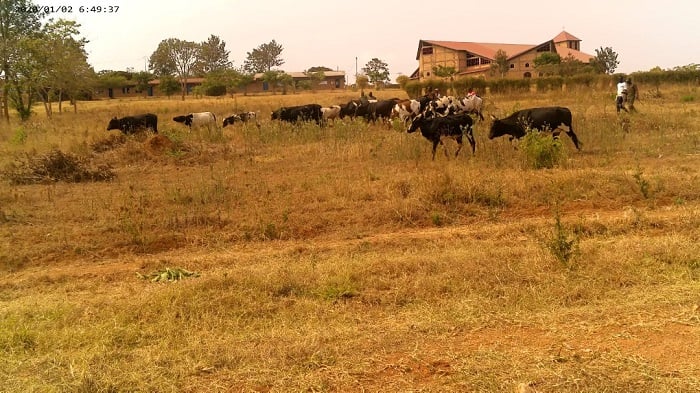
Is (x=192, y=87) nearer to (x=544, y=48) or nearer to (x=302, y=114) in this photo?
(x=544, y=48)

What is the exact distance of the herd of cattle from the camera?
13.0 metres

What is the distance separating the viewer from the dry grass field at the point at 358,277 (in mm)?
3588

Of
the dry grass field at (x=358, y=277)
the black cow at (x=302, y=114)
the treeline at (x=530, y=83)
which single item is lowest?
the dry grass field at (x=358, y=277)

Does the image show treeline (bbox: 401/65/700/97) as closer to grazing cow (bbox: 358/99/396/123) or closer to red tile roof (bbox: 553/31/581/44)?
grazing cow (bbox: 358/99/396/123)

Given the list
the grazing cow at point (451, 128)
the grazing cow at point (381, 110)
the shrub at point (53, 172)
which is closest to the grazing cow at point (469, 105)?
the grazing cow at point (381, 110)

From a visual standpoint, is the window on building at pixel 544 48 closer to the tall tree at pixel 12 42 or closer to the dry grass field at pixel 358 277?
the tall tree at pixel 12 42

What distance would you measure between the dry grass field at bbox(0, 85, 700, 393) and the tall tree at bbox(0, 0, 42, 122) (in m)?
17.5

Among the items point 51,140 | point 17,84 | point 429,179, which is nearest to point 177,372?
point 429,179

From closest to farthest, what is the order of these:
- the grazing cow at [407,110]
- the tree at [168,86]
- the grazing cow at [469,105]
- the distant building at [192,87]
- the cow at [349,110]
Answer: the grazing cow at [469,105]
the grazing cow at [407,110]
the cow at [349,110]
the tree at [168,86]
the distant building at [192,87]

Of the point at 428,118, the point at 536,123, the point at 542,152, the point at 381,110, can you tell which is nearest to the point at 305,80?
the point at 381,110

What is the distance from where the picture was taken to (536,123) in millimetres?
13266

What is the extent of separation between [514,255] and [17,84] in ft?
91.2

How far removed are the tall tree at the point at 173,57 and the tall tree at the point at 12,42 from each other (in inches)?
1602

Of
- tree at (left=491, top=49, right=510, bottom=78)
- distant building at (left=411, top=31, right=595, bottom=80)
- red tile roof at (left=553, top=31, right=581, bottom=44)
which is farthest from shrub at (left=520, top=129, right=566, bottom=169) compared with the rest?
red tile roof at (left=553, top=31, right=581, bottom=44)
